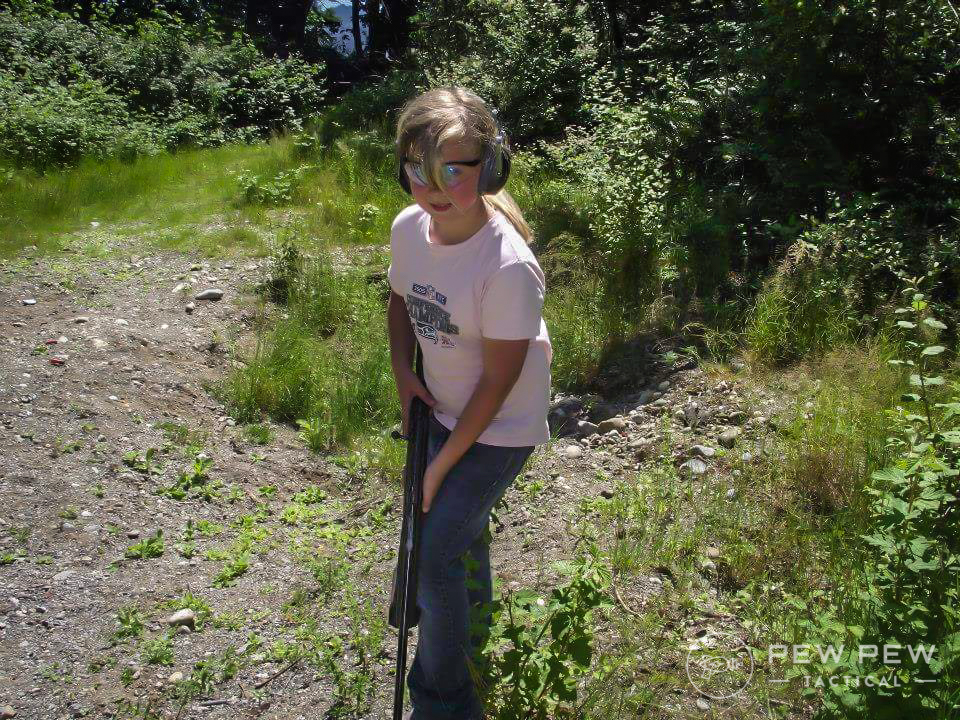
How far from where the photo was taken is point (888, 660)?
8.18ft

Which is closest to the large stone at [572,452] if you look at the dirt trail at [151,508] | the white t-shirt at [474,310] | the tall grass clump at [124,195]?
A: the dirt trail at [151,508]

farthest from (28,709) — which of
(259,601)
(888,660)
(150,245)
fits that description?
(150,245)

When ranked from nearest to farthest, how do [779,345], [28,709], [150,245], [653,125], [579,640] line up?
1. [579,640]
2. [28,709]
3. [779,345]
4. [653,125]
5. [150,245]

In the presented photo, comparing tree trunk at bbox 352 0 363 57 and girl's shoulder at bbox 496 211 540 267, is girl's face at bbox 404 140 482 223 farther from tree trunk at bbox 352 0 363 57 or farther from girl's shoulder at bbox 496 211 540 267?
tree trunk at bbox 352 0 363 57

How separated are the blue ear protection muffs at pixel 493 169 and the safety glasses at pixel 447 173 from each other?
0.03 metres

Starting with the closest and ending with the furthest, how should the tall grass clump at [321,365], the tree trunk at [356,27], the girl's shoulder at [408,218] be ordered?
the girl's shoulder at [408,218]
the tall grass clump at [321,365]
the tree trunk at [356,27]

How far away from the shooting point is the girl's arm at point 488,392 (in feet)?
7.76

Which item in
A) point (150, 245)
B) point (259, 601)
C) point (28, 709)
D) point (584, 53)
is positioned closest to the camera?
point (28, 709)

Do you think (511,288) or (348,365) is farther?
(348,365)

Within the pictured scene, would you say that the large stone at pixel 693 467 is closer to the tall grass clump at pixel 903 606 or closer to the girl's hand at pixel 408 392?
the tall grass clump at pixel 903 606

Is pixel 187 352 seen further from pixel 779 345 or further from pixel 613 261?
pixel 779 345

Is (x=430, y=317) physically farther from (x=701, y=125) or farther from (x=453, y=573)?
(x=701, y=125)

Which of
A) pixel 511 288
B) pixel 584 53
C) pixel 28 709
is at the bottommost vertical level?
pixel 28 709

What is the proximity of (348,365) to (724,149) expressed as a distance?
3233mm
